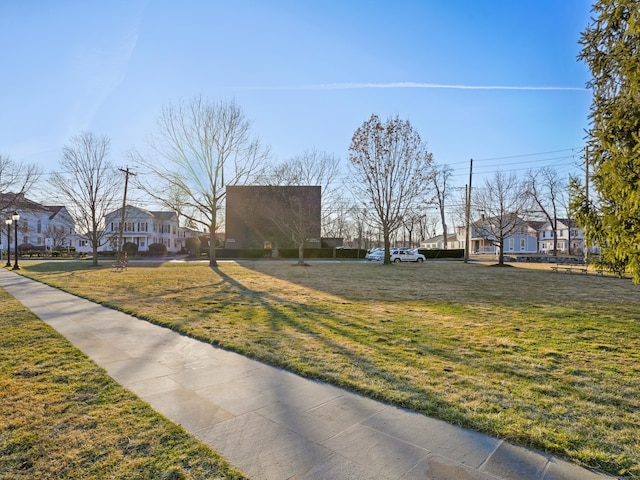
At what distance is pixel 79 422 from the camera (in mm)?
2793

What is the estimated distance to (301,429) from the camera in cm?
270

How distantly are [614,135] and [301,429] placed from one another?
19.4 ft

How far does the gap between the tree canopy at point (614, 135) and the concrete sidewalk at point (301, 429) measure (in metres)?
4.29

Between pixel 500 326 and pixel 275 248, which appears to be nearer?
pixel 500 326

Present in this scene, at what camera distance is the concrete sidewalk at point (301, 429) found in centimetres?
220

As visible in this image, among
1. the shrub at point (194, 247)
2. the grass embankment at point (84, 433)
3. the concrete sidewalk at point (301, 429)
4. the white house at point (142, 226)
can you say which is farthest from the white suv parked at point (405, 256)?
the white house at point (142, 226)

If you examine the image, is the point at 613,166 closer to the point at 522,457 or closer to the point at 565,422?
the point at 565,422

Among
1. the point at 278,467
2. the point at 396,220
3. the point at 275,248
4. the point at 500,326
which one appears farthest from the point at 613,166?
the point at 275,248

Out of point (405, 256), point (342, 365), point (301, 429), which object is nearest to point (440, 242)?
point (405, 256)

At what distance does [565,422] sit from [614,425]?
1.15 feet

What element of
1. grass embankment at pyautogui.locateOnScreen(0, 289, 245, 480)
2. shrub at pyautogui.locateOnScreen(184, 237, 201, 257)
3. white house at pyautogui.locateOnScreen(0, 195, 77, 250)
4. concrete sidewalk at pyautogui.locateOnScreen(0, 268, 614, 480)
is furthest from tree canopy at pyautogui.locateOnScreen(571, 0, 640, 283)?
white house at pyautogui.locateOnScreen(0, 195, 77, 250)

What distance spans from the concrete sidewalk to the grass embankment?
0.15 meters

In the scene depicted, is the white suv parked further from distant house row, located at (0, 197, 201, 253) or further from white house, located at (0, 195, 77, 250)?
white house, located at (0, 195, 77, 250)

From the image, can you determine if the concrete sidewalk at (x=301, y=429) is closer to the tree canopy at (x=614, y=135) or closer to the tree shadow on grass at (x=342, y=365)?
the tree shadow on grass at (x=342, y=365)
